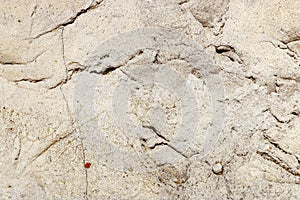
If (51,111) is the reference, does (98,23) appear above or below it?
above

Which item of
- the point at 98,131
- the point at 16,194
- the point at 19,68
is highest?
the point at 19,68

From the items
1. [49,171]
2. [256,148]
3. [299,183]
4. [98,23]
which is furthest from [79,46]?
[299,183]

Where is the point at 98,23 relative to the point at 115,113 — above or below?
above

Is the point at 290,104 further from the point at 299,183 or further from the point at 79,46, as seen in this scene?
the point at 79,46

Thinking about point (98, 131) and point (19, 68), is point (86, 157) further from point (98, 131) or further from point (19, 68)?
point (19, 68)

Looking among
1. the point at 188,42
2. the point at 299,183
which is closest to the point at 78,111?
the point at 188,42
